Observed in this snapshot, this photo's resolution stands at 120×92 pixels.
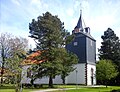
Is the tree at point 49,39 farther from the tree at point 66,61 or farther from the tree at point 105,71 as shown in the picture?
the tree at point 105,71

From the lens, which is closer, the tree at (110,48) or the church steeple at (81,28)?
the church steeple at (81,28)

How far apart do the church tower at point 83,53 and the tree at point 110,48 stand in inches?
244

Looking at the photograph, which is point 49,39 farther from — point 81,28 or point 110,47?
point 110,47

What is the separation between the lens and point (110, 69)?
155 feet

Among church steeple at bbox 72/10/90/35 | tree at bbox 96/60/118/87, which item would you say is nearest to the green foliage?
church steeple at bbox 72/10/90/35

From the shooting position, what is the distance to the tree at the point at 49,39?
4103 centimetres

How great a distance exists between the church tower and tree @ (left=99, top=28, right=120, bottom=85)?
6.20 meters

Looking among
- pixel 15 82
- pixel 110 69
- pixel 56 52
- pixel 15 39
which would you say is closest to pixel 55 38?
pixel 56 52

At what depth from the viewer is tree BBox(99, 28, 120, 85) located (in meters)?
63.1

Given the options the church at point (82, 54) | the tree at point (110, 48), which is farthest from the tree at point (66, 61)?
the tree at point (110, 48)

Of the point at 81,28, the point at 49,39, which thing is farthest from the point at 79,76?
the point at 49,39

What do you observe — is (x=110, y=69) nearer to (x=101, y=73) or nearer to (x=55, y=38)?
(x=101, y=73)

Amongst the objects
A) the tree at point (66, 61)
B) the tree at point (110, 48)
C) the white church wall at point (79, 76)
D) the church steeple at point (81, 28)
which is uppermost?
the church steeple at point (81, 28)

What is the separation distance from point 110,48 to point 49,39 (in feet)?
87.0
